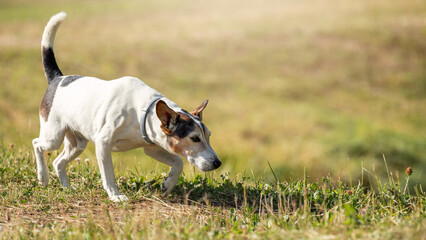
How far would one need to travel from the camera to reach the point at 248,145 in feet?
45.8

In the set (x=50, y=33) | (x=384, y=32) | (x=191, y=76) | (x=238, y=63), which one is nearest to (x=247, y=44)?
(x=238, y=63)

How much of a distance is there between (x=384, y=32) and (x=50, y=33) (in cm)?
2216

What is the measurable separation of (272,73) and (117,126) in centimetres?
1659

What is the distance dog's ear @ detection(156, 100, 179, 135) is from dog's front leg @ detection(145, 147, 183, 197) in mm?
596

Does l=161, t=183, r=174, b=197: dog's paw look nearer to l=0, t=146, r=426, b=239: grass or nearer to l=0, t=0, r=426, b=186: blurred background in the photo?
l=0, t=146, r=426, b=239: grass

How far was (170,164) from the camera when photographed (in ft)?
19.4

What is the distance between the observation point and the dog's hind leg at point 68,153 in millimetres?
6426

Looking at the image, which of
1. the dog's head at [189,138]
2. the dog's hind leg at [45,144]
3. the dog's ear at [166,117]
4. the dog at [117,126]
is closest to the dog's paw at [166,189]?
the dog at [117,126]

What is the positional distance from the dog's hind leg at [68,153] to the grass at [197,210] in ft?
0.50

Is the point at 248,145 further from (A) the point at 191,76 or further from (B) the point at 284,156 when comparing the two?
(A) the point at 191,76

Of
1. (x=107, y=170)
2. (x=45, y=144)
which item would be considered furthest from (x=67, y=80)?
(x=107, y=170)

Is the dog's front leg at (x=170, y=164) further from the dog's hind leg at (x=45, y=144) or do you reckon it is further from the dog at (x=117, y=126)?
the dog's hind leg at (x=45, y=144)

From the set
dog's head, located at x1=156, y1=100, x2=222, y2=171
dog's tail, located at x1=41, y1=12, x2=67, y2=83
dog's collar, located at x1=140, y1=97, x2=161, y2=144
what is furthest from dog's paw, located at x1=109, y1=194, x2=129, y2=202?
dog's tail, located at x1=41, y1=12, x2=67, y2=83

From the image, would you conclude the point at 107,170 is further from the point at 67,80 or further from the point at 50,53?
the point at 50,53
